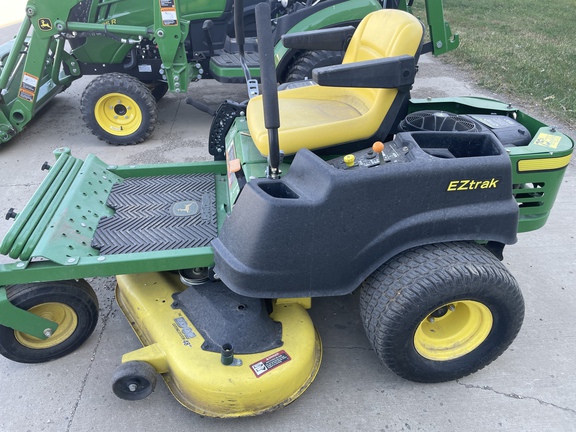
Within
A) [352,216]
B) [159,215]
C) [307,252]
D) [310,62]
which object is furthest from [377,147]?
[310,62]

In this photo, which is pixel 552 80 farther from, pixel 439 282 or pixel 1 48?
pixel 1 48

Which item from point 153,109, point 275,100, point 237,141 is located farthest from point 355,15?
point 275,100

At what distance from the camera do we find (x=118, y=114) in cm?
454

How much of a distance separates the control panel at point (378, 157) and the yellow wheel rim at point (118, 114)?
299 centimetres

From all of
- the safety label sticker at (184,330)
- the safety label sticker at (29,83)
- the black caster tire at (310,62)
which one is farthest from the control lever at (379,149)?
the safety label sticker at (29,83)

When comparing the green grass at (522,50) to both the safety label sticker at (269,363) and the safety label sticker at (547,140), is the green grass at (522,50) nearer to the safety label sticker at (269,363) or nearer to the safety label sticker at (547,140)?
the safety label sticker at (547,140)

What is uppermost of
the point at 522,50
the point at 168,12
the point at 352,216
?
the point at 168,12

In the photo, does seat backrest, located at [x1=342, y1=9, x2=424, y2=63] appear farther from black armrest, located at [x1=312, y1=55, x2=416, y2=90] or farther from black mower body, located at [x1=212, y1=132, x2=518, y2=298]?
black mower body, located at [x1=212, y1=132, x2=518, y2=298]

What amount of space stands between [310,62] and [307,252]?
2.99 meters

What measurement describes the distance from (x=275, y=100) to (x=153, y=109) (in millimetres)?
3054

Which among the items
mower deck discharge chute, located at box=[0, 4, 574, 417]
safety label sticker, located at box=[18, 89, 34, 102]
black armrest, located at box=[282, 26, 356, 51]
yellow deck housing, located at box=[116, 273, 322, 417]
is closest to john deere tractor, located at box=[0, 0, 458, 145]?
safety label sticker, located at box=[18, 89, 34, 102]

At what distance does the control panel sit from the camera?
1.94m

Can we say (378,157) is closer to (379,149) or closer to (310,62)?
(379,149)

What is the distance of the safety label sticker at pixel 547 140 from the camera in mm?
2266
